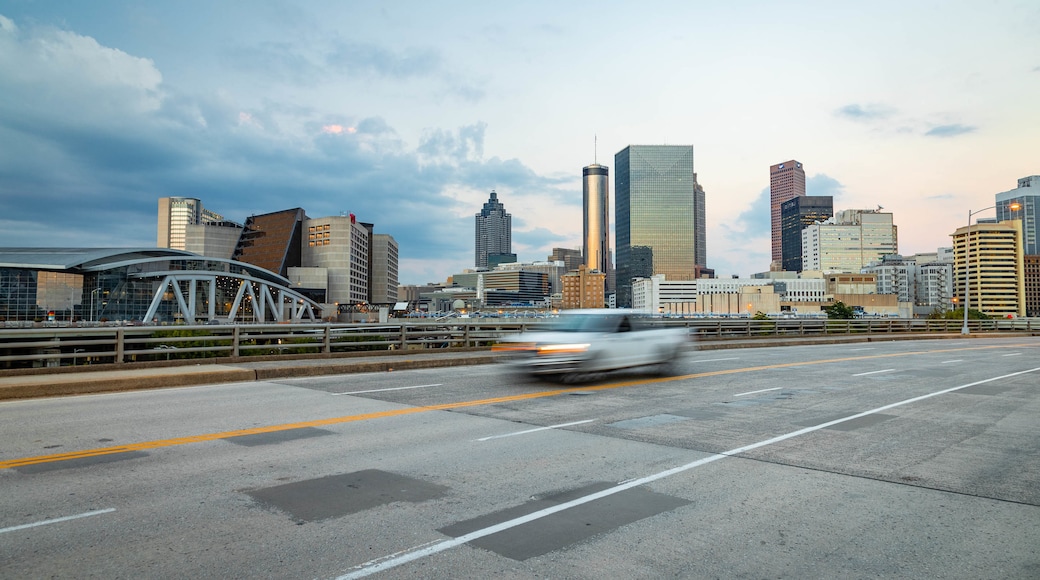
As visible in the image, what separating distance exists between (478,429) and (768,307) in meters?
201

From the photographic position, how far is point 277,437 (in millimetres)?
8242

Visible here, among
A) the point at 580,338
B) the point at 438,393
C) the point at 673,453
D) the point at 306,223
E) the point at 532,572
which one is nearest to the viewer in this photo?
the point at 532,572

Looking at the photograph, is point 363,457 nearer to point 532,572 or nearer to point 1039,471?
point 532,572

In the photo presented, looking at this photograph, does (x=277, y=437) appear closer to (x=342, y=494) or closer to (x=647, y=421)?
(x=342, y=494)

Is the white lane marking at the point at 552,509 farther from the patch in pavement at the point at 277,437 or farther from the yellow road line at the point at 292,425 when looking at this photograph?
the yellow road line at the point at 292,425

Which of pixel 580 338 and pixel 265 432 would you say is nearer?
pixel 265 432

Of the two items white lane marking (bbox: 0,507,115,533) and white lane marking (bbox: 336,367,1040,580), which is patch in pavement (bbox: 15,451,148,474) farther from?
white lane marking (bbox: 336,367,1040,580)

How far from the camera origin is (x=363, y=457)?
7113mm

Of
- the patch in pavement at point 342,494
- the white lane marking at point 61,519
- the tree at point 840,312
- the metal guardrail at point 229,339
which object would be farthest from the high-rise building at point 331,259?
the white lane marking at point 61,519

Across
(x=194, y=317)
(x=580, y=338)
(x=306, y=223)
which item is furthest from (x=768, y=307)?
(x=580, y=338)

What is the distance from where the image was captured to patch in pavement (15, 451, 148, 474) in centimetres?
646

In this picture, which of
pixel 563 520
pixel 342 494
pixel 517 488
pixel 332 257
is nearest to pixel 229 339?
pixel 342 494

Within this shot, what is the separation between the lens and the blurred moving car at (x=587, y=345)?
46.3 ft

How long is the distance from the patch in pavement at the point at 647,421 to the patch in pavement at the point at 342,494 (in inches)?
159
